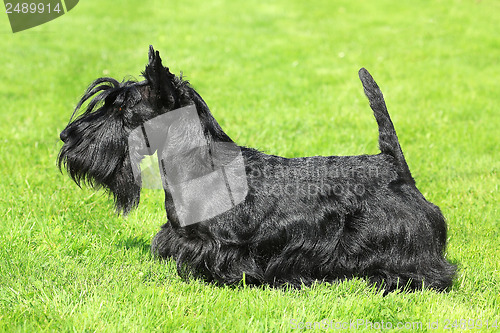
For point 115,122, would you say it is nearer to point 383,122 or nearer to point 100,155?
point 100,155

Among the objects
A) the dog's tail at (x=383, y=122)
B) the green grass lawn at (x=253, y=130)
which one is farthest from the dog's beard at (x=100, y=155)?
the dog's tail at (x=383, y=122)

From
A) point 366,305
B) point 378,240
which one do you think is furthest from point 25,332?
point 378,240

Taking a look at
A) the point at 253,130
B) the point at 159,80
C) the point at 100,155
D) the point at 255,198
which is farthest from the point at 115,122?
the point at 253,130

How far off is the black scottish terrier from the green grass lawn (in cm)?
16

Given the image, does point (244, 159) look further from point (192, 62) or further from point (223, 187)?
point (192, 62)

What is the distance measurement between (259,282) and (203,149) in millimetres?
962

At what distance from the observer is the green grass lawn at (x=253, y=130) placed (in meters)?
2.79

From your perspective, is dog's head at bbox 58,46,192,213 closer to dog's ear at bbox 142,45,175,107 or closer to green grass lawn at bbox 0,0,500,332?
dog's ear at bbox 142,45,175,107

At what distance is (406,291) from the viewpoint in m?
3.13

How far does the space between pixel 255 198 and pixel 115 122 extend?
97 cm

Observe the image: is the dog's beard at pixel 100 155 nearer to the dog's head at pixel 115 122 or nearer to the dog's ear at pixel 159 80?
the dog's head at pixel 115 122

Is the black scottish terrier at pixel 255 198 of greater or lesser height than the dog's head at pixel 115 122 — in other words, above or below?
below

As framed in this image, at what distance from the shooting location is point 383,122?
10.4 ft

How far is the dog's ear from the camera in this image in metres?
2.53
